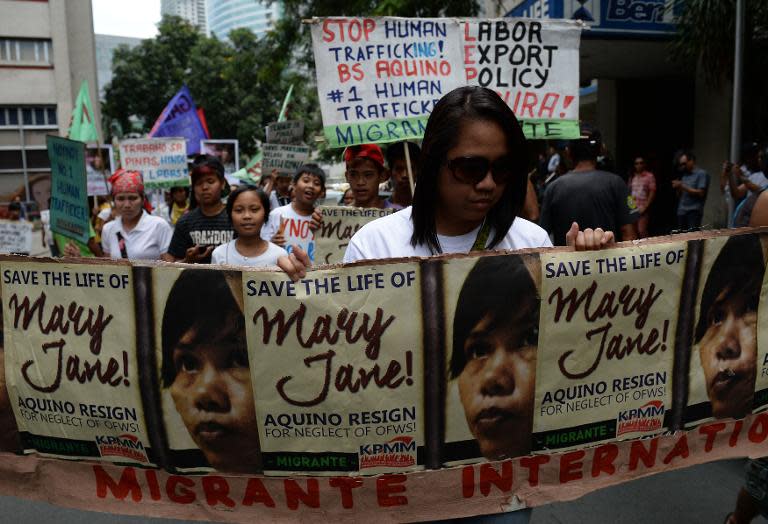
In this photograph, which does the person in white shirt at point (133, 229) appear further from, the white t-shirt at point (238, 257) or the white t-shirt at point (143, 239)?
the white t-shirt at point (238, 257)

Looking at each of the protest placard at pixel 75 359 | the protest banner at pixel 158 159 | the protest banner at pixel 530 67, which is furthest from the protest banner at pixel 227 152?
the protest placard at pixel 75 359

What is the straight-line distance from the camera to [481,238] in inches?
81.6

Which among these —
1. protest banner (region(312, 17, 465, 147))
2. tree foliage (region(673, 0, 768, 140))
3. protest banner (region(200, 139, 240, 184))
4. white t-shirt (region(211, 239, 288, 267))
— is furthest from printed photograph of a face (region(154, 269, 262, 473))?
protest banner (region(200, 139, 240, 184))

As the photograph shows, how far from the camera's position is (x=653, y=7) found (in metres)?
10.7

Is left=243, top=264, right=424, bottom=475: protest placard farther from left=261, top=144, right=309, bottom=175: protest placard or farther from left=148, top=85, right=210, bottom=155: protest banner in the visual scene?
left=148, top=85, right=210, bottom=155: protest banner

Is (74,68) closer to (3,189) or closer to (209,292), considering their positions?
(3,189)

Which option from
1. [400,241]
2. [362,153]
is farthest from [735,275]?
[362,153]

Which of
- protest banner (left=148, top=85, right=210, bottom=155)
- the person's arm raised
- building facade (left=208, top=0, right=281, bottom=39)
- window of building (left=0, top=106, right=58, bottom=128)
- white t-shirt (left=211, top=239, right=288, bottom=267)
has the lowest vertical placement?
white t-shirt (left=211, top=239, right=288, bottom=267)

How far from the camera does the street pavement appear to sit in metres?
3.48

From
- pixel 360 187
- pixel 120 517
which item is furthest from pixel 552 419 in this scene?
pixel 360 187

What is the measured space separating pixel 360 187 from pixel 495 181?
3231 mm

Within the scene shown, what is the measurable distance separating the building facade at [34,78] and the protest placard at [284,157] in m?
29.0

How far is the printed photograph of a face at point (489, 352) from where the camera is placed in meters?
1.98

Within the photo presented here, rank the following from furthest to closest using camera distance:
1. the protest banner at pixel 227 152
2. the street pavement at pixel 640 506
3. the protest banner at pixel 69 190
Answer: the protest banner at pixel 227 152, the protest banner at pixel 69 190, the street pavement at pixel 640 506
